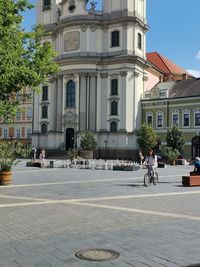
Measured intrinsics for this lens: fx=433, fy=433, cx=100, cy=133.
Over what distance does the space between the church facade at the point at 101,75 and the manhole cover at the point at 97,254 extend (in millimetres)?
56294

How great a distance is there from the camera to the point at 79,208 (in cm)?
1345

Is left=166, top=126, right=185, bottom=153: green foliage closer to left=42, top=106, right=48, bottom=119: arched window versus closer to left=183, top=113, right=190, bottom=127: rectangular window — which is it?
left=183, top=113, right=190, bottom=127: rectangular window

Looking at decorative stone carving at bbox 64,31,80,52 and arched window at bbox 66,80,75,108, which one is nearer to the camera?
decorative stone carving at bbox 64,31,80,52

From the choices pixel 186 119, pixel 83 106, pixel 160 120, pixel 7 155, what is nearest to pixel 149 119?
pixel 160 120

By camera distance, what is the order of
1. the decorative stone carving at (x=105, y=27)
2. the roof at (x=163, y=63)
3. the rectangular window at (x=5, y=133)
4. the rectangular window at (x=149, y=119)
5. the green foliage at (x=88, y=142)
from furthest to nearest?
the rectangular window at (x=5, y=133), the roof at (x=163, y=63), the decorative stone carving at (x=105, y=27), the rectangular window at (x=149, y=119), the green foliage at (x=88, y=142)

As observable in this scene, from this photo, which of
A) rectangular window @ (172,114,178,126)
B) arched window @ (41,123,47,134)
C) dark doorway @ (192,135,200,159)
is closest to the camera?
dark doorway @ (192,135,200,159)

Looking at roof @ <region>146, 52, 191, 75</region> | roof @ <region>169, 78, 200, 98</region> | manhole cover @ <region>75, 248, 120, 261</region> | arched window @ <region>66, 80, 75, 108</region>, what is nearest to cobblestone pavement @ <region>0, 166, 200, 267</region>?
→ manhole cover @ <region>75, 248, 120, 261</region>

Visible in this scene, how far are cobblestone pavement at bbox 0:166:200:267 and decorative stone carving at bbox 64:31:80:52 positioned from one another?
52513mm

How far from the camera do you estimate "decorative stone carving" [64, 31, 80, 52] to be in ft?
220

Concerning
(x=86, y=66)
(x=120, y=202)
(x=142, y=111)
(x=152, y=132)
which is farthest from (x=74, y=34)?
(x=120, y=202)

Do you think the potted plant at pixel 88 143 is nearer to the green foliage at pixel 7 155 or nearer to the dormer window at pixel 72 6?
the dormer window at pixel 72 6

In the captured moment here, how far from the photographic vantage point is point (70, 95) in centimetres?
6906

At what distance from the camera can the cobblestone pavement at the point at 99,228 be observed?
7.42 meters

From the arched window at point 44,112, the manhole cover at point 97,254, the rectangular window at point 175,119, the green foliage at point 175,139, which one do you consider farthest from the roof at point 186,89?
the manhole cover at point 97,254
